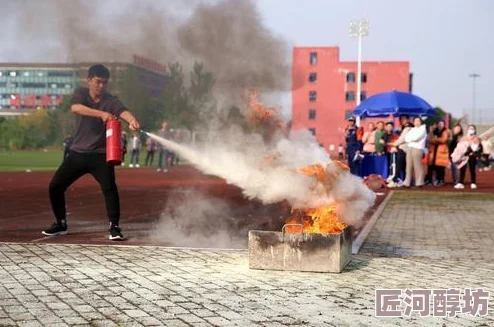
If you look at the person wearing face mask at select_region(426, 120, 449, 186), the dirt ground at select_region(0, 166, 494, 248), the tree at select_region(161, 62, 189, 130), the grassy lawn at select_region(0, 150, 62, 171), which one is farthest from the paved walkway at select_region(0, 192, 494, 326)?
the grassy lawn at select_region(0, 150, 62, 171)

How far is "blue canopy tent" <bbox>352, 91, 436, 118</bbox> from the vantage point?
21.5m

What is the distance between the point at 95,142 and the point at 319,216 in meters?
3.29

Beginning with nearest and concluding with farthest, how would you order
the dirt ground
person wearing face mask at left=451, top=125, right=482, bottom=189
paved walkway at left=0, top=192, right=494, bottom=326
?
1. paved walkway at left=0, top=192, right=494, bottom=326
2. the dirt ground
3. person wearing face mask at left=451, top=125, right=482, bottom=189

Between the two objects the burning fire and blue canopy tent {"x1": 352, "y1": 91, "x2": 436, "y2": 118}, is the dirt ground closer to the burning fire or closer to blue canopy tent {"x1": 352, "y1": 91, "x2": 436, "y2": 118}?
the burning fire

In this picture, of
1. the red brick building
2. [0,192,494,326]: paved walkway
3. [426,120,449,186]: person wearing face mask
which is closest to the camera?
[0,192,494,326]: paved walkway

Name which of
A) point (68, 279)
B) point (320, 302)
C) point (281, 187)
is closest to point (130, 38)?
point (281, 187)

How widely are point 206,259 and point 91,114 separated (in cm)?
256

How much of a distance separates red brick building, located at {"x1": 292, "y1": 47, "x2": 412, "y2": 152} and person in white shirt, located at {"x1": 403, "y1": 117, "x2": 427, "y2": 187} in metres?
2.23

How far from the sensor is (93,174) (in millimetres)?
8602

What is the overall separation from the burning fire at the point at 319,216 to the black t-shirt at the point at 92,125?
2.83m

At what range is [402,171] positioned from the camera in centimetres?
2128

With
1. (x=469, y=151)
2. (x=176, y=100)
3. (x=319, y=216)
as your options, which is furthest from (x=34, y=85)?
(x=469, y=151)

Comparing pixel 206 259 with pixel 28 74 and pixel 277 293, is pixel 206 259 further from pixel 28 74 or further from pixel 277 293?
pixel 28 74

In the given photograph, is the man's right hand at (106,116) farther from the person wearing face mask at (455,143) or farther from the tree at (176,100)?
the person wearing face mask at (455,143)
